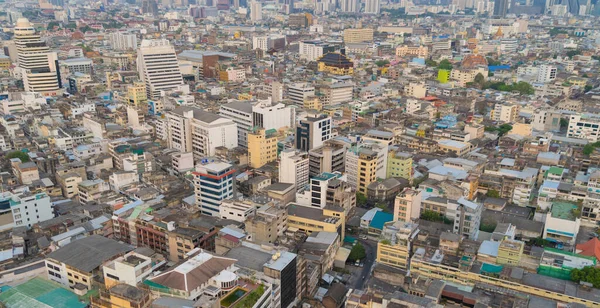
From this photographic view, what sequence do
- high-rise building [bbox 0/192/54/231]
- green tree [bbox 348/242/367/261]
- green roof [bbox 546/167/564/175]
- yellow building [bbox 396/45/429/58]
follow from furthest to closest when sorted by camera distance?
1. yellow building [bbox 396/45/429/58]
2. green roof [bbox 546/167/564/175]
3. high-rise building [bbox 0/192/54/231]
4. green tree [bbox 348/242/367/261]

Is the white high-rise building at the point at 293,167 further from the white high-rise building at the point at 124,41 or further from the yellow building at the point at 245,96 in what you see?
the white high-rise building at the point at 124,41

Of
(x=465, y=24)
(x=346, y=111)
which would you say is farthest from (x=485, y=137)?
(x=465, y=24)

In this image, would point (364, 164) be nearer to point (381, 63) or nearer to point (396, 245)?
point (396, 245)

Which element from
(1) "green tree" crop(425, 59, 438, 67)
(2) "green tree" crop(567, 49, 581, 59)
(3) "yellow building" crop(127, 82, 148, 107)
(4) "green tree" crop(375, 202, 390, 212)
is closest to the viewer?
(4) "green tree" crop(375, 202, 390, 212)

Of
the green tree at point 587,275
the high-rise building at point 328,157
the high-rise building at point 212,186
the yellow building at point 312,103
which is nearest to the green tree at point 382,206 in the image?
the high-rise building at point 328,157

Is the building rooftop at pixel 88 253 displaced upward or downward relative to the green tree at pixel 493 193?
upward

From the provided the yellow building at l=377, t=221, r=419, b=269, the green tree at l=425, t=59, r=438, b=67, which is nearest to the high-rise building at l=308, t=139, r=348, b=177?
the yellow building at l=377, t=221, r=419, b=269

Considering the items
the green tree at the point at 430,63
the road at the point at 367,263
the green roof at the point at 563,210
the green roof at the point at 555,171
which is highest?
the green tree at the point at 430,63

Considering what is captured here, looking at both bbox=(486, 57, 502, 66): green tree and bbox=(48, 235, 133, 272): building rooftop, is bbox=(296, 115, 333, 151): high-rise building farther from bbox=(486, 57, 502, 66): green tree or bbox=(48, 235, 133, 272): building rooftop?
bbox=(486, 57, 502, 66): green tree
